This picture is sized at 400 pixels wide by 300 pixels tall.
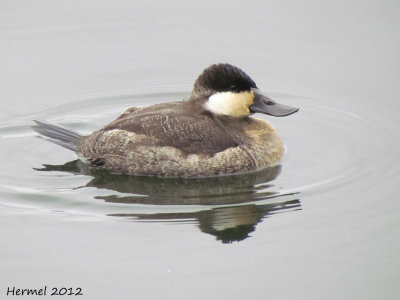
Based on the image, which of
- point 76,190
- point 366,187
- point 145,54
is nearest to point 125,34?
point 145,54

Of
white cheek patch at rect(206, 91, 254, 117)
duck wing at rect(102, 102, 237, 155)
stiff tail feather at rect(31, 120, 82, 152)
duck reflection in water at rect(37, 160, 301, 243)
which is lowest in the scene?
duck reflection in water at rect(37, 160, 301, 243)

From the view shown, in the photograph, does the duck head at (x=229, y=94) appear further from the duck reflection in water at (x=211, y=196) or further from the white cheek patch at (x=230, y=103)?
the duck reflection in water at (x=211, y=196)

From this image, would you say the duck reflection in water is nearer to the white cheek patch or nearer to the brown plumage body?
the brown plumage body

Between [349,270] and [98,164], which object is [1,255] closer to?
[98,164]

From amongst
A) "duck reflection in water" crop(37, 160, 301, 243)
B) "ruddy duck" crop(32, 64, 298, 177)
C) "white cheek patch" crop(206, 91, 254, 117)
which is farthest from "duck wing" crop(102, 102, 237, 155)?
"duck reflection in water" crop(37, 160, 301, 243)

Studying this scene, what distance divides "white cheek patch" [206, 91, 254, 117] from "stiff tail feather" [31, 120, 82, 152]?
145 centimetres

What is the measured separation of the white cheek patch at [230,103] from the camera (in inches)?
351

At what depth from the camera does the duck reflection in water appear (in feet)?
25.9

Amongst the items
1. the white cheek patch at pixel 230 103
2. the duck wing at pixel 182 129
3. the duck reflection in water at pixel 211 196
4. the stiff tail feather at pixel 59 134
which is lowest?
the duck reflection in water at pixel 211 196

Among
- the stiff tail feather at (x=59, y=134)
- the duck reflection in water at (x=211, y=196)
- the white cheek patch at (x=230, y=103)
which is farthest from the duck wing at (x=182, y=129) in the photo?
the stiff tail feather at (x=59, y=134)

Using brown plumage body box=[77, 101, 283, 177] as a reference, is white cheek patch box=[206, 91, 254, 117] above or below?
above

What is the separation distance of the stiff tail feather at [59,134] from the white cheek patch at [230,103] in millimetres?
1450

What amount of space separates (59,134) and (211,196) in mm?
1921

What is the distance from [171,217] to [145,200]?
1.50ft
